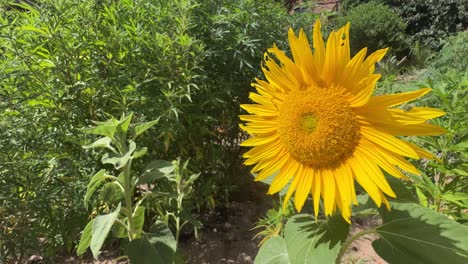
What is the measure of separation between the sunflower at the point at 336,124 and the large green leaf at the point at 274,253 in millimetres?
290

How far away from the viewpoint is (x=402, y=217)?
1060 millimetres

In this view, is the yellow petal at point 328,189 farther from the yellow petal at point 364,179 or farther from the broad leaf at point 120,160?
the broad leaf at point 120,160

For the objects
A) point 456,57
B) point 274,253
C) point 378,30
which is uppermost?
point 378,30

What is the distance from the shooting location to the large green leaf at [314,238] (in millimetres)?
972

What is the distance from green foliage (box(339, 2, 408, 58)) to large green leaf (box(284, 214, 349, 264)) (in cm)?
730

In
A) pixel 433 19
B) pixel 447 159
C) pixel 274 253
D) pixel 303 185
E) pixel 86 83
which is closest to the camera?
pixel 303 185

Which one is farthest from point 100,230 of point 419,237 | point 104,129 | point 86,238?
point 419,237

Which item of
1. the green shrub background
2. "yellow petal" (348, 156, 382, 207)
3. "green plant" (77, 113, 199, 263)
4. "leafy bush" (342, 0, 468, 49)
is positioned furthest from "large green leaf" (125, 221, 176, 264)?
"leafy bush" (342, 0, 468, 49)

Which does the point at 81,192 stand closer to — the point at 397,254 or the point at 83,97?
the point at 83,97

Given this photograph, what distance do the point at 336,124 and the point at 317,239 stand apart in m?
0.29

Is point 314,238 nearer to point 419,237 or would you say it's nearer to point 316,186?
point 316,186

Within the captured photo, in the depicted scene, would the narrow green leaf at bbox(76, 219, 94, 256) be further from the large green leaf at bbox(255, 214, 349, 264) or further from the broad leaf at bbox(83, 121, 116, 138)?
the large green leaf at bbox(255, 214, 349, 264)

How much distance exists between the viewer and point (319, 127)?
97 centimetres

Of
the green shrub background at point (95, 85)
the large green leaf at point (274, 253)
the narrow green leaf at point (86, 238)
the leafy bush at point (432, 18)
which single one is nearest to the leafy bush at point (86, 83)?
the green shrub background at point (95, 85)
